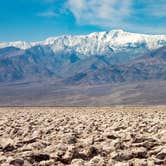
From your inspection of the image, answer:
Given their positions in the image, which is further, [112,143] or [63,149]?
[112,143]

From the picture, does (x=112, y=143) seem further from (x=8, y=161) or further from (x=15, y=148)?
(x=8, y=161)

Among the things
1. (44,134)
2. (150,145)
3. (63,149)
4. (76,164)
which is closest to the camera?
(76,164)

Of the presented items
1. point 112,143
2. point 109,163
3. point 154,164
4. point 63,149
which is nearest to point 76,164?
point 109,163

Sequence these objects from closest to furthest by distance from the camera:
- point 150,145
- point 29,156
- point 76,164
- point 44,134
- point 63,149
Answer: point 76,164, point 29,156, point 63,149, point 150,145, point 44,134

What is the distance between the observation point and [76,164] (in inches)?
303

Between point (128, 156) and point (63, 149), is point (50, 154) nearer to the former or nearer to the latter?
point (63, 149)

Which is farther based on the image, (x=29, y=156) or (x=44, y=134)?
(x=44, y=134)

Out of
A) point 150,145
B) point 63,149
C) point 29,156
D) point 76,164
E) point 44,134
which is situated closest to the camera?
point 76,164

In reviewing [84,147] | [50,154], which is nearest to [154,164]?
[50,154]

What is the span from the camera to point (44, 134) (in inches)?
571

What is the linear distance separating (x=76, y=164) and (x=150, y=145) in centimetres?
305

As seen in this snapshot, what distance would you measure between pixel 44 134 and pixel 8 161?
6642 millimetres

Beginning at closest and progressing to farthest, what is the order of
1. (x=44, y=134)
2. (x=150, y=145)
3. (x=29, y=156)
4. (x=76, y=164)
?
(x=76, y=164)
(x=29, y=156)
(x=150, y=145)
(x=44, y=134)

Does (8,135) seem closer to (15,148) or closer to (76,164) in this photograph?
(15,148)
